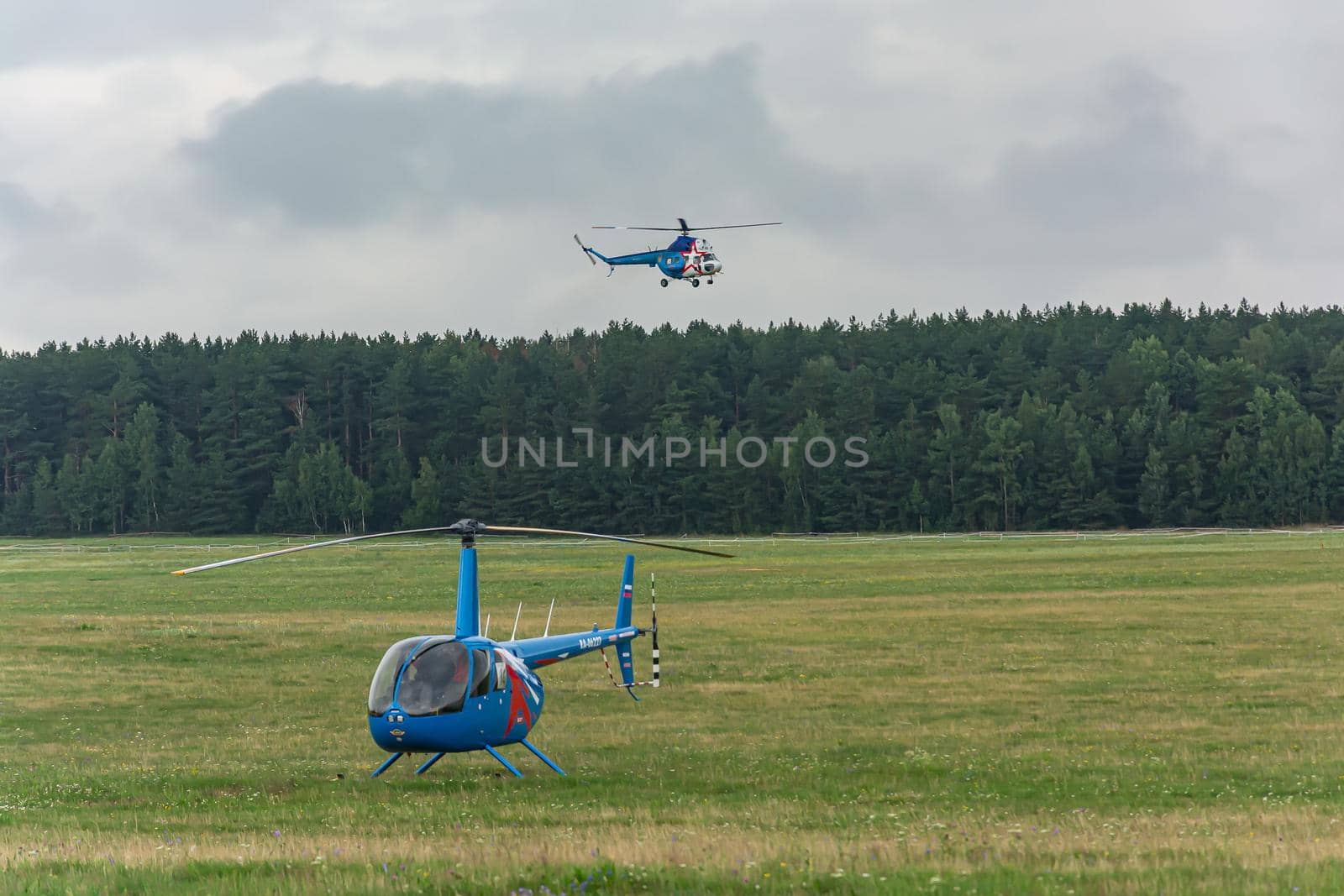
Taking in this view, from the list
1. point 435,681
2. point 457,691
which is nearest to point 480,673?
point 457,691

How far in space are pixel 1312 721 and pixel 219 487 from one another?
122139 mm

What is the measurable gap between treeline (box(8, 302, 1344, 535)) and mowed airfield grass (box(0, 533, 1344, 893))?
7111 cm

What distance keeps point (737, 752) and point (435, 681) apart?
4995mm

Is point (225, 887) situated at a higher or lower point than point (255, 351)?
lower

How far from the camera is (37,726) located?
78.1 ft

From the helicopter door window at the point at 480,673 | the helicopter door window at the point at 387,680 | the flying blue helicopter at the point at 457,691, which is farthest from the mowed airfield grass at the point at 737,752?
the helicopter door window at the point at 480,673

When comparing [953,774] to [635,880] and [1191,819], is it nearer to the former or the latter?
[1191,819]

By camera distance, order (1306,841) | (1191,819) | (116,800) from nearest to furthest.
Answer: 1. (1306,841)
2. (1191,819)
3. (116,800)

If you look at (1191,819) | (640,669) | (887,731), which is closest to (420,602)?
(640,669)

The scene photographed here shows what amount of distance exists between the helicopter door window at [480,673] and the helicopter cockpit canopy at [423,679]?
8 centimetres

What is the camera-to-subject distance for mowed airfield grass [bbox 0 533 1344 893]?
1063cm

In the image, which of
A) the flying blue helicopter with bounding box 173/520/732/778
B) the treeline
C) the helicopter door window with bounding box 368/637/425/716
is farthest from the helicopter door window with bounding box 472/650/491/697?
the treeline

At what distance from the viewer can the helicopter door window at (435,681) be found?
54.7 ft

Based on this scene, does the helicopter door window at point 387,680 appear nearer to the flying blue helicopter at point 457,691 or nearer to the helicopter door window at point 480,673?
the flying blue helicopter at point 457,691
